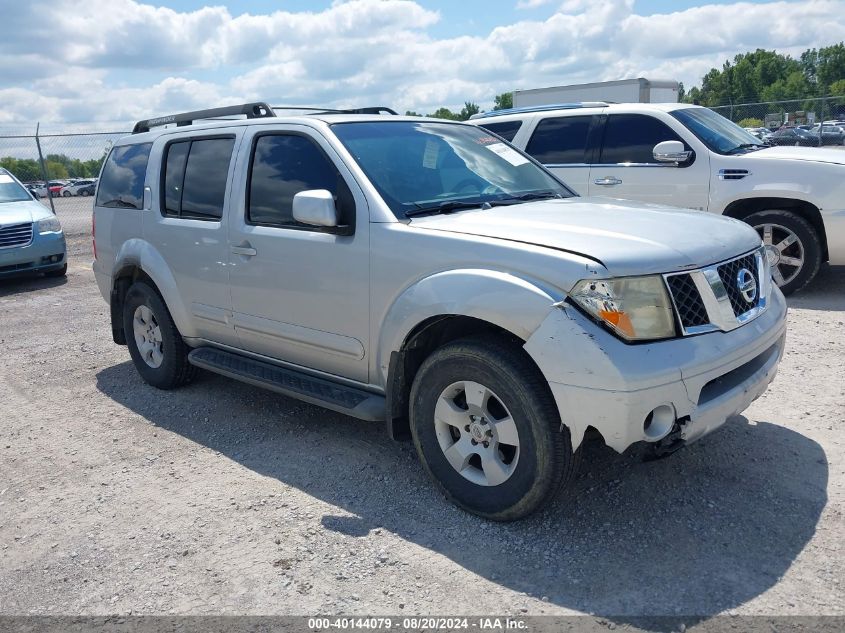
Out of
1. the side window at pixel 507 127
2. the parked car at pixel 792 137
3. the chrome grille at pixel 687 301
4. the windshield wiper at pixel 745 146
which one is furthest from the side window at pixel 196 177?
the parked car at pixel 792 137

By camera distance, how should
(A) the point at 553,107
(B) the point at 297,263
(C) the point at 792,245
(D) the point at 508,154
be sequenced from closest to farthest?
(B) the point at 297,263 → (D) the point at 508,154 → (C) the point at 792,245 → (A) the point at 553,107

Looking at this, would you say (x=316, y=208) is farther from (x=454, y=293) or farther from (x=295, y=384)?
(x=295, y=384)

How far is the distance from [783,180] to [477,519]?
5.54 m

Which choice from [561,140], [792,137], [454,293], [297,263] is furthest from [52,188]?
[792,137]

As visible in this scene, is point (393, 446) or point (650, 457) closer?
point (650, 457)

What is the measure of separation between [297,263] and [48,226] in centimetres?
851

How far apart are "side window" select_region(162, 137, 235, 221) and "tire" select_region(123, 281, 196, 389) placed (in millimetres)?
715

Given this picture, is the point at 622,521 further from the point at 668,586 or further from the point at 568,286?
the point at 568,286

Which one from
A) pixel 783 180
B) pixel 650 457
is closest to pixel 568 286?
pixel 650 457

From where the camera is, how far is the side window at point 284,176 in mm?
4145

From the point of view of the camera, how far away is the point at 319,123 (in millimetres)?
4262

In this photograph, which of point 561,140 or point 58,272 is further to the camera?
point 58,272

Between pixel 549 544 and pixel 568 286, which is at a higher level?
pixel 568 286

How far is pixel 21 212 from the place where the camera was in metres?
11.1
